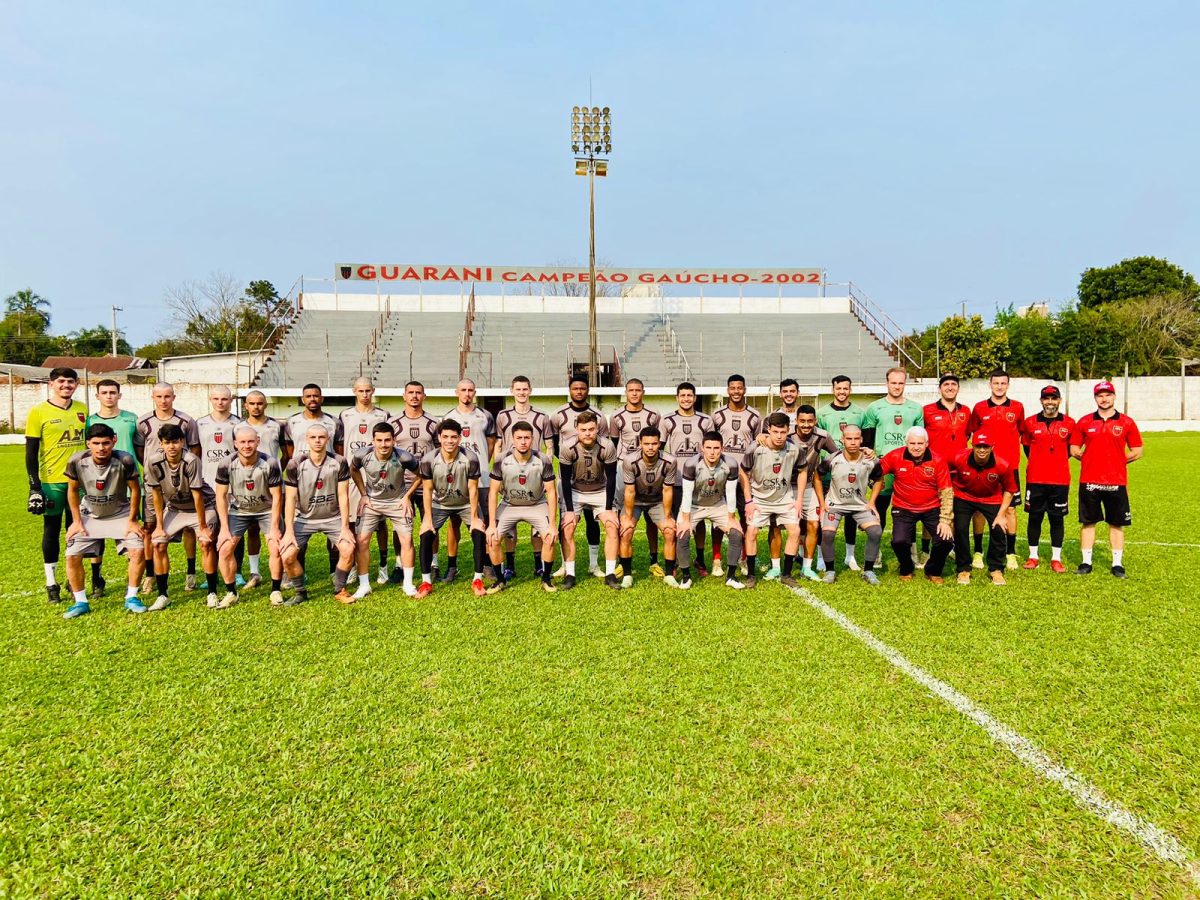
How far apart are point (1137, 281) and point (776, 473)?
57.8m

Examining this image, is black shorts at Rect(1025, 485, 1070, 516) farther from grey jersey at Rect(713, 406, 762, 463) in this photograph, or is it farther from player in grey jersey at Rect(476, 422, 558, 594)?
player in grey jersey at Rect(476, 422, 558, 594)

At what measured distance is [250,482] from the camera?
570 centimetres

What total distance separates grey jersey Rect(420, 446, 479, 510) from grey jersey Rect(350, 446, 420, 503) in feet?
0.57

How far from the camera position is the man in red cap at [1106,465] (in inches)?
241

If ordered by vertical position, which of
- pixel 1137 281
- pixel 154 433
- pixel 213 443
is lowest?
pixel 213 443

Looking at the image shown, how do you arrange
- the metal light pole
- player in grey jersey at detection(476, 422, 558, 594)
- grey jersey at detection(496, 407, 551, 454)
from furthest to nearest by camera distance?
the metal light pole → grey jersey at detection(496, 407, 551, 454) → player in grey jersey at detection(476, 422, 558, 594)

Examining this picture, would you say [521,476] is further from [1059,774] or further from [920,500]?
[1059,774]

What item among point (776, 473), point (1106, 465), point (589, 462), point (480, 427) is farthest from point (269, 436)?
point (1106, 465)

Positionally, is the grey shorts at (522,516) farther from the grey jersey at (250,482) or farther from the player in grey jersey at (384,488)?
the grey jersey at (250,482)

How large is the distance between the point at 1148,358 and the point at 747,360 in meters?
31.7

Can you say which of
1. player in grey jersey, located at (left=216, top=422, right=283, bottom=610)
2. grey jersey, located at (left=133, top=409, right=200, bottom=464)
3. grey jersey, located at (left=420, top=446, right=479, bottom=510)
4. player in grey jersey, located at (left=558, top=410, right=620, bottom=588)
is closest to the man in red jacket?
→ player in grey jersey, located at (left=558, top=410, right=620, bottom=588)

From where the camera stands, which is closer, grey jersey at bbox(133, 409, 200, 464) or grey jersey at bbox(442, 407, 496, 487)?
grey jersey at bbox(133, 409, 200, 464)

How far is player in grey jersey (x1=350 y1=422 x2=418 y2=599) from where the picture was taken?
5891 millimetres

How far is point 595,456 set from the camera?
6336 mm
